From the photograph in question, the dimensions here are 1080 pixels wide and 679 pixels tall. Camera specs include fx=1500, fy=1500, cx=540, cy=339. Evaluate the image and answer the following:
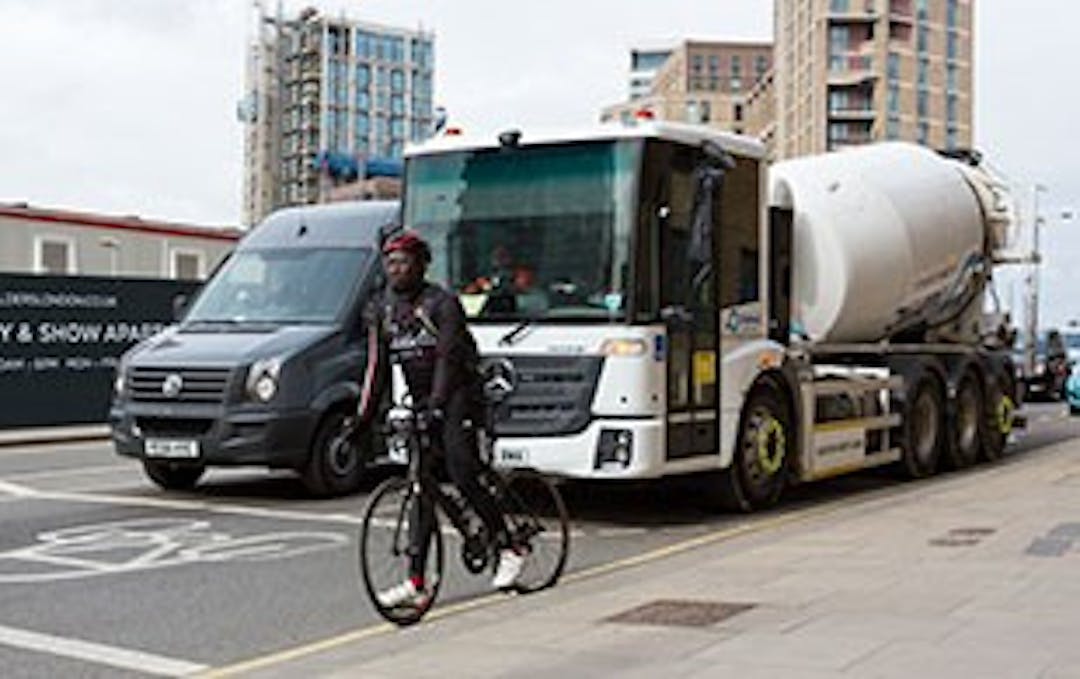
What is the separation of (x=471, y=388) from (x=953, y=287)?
967 cm

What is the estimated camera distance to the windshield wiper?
10.9 metres

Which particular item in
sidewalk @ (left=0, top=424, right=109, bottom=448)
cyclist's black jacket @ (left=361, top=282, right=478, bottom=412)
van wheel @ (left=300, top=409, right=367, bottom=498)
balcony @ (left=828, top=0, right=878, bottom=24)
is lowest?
sidewalk @ (left=0, top=424, right=109, bottom=448)

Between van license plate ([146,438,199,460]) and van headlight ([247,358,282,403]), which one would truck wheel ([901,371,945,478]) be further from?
van license plate ([146,438,199,460])

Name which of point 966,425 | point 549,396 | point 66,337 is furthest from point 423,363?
point 66,337

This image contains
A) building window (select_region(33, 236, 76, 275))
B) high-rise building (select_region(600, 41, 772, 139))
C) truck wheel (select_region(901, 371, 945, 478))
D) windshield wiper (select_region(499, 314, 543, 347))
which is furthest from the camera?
high-rise building (select_region(600, 41, 772, 139))

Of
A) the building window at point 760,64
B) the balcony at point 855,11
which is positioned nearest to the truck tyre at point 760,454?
the balcony at point 855,11

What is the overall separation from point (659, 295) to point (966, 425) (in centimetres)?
706

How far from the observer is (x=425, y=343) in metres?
7.64

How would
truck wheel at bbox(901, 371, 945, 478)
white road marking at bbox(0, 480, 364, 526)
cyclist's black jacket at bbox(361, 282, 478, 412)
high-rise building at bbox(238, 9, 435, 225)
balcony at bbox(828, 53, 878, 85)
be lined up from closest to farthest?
cyclist's black jacket at bbox(361, 282, 478, 412) → white road marking at bbox(0, 480, 364, 526) → truck wheel at bbox(901, 371, 945, 478) → high-rise building at bbox(238, 9, 435, 225) → balcony at bbox(828, 53, 878, 85)

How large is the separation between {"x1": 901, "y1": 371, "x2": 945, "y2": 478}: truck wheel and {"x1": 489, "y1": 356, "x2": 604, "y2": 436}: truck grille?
5495 millimetres

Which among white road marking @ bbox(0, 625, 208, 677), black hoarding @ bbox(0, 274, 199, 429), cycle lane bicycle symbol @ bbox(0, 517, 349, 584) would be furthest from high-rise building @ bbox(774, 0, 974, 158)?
white road marking @ bbox(0, 625, 208, 677)

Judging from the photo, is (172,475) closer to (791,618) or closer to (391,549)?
(391,549)

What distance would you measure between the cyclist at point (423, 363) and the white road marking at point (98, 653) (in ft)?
3.85

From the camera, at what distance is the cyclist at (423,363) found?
7590 mm
